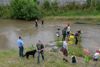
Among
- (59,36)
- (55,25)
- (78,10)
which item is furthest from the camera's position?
(78,10)

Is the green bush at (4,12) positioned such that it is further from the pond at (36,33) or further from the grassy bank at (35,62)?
the grassy bank at (35,62)

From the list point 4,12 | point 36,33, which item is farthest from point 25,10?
point 36,33

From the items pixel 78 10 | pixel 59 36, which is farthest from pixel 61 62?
pixel 78 10

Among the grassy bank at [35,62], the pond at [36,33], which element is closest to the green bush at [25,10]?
the pond at [36,33]

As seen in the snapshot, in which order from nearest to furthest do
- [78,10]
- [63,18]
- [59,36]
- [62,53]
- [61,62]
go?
[61,62] → [62,53] → [59,36] → [63,18] → [78,10]

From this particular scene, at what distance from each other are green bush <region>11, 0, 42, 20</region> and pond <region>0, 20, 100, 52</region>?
135cm

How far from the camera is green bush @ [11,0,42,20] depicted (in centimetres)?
4751

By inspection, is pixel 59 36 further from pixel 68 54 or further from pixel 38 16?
pixel 38 16

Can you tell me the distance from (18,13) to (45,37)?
46.2 feet

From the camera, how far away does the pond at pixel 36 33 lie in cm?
3222

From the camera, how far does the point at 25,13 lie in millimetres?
47656

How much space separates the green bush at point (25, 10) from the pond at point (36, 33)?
1354 millimetres

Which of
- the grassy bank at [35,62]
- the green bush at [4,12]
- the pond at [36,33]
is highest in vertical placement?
the green bush at [4,12]

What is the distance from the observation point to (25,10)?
4775 centimetres
